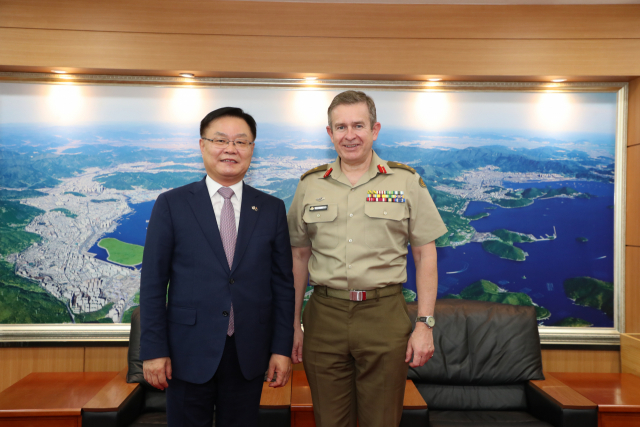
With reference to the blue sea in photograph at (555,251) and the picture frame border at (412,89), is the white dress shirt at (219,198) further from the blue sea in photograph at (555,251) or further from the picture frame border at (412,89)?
the blue sea in photograph at (555,251)

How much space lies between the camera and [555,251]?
118 inches

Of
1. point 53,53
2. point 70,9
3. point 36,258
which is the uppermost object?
point 70,9

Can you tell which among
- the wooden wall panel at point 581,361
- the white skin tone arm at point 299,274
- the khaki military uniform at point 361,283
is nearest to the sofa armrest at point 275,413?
the khaki military uniform at point 361,283

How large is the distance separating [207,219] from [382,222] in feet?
2.51

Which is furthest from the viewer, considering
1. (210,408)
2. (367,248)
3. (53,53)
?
(53,53)

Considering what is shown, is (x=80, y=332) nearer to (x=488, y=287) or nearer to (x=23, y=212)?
(x=23, y=212)

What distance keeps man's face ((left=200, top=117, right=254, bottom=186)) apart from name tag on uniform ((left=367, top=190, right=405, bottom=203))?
0.58 metres

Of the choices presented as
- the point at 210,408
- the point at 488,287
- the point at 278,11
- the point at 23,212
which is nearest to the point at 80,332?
the point at 23,212

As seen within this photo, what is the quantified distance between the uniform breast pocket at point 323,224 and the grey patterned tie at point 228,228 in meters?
0.37

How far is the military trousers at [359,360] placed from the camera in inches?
68.5

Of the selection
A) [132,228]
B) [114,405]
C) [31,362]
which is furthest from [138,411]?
[132,228]

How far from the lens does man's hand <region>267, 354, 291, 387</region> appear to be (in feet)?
5.56

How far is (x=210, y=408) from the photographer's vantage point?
1643mm

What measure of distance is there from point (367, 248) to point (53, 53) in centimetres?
254
